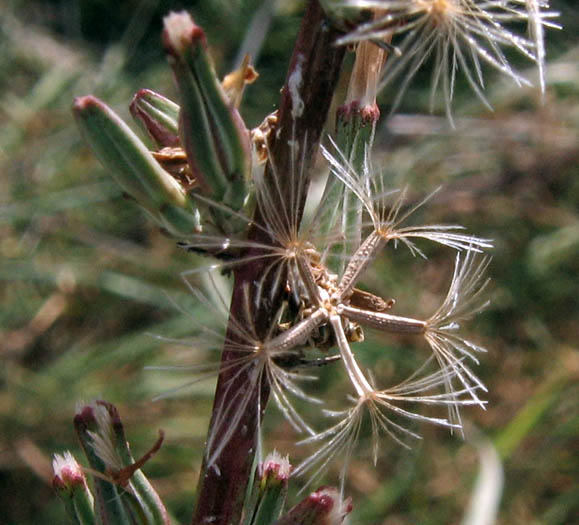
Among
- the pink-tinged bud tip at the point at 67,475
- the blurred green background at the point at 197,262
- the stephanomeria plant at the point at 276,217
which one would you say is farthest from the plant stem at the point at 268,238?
the blurred green background at the point at 197,262

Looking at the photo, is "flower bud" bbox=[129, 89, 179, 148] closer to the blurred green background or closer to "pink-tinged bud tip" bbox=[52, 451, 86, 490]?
"pink-tinged bud tip" bbox=[52, 451, 86, 490]

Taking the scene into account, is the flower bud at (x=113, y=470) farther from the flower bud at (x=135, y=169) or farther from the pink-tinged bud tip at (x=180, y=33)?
the pink-tinged bud tip at (x=180, y=33)

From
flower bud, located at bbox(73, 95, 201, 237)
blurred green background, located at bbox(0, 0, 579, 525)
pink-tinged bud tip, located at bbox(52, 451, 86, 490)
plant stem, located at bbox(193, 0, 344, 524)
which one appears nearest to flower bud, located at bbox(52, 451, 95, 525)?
pink-tinged bud tip, located at bbox(52, 451, 86, 490)

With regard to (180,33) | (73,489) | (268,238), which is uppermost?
(180,33)

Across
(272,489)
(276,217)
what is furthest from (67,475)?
(276,217)

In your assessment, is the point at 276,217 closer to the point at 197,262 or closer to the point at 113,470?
the point at 113,470

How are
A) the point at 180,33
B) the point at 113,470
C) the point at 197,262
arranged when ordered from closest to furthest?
the point at 180,33 < the point at 113,470 < the point at 197,262
